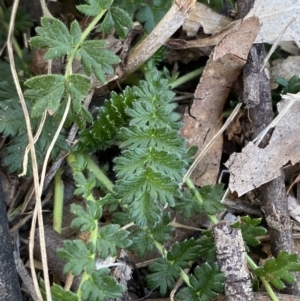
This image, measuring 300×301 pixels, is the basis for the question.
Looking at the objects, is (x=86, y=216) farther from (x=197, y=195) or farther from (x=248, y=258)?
(x=248, y=258)

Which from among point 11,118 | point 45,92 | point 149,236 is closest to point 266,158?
point 149,236

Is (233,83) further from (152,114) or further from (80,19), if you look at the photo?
(80,19)

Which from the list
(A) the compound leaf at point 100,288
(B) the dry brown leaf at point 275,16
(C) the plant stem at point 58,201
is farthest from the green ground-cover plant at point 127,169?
(B) the dry brown leaf at point 275,16

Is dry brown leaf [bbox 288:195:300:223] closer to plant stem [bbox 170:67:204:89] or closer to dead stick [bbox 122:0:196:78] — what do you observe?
plant stem [bbox 170:67:204:89]

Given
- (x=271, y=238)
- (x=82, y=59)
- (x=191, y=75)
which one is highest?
(x=82, y=59)

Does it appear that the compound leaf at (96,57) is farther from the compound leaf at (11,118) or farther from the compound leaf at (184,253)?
the compound leaf at (184,253)

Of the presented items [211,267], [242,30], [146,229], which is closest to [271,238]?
[211,267]
